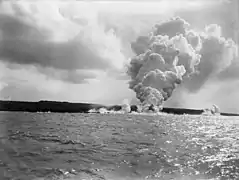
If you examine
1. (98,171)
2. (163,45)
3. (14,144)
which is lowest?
(98,171)

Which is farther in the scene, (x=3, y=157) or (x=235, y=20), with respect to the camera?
(x=235, y=20)

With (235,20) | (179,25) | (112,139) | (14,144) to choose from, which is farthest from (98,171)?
(235,20)

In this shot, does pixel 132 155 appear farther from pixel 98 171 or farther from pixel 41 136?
pixel 41 136

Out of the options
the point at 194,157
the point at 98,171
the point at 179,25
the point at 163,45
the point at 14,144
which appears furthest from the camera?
the point at 163,45

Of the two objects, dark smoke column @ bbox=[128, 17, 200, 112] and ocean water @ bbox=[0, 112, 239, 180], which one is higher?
dark smoke column @ bbox=[128, 17, 200, 112]

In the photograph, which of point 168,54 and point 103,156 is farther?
point 168,54

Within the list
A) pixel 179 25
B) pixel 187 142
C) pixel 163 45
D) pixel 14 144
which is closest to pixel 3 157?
pixel 14 144

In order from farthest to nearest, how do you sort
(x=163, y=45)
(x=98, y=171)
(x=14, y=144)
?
(x=163, y=45)
(x=14, y=144)
(x=98, y=171)

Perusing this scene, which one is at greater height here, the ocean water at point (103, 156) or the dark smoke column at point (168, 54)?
the dark smoke column at point (168, 54)

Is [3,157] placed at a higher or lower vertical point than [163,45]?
lower
